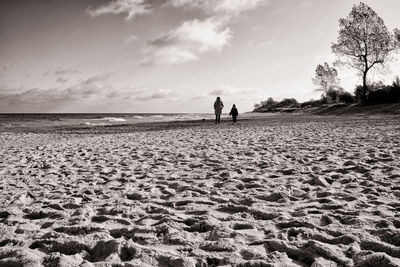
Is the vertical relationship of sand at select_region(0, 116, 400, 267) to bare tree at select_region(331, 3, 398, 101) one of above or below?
below

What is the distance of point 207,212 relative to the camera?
3.88m

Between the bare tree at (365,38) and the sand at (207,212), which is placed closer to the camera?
the sand at (207,212)

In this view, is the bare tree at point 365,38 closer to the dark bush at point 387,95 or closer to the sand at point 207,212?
the dark bush at point 387,95

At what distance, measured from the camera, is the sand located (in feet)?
8.96

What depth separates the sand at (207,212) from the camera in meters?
2.73

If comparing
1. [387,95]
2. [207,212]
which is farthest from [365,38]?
[207,212]

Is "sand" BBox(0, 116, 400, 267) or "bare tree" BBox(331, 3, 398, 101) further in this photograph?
"bare tree" BBox(331, 3, 398, 101)

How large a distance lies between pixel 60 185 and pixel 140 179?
Result: 141cm

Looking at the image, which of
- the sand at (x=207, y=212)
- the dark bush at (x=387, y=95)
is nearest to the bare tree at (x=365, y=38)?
the dark bush at (x=387, y=95)

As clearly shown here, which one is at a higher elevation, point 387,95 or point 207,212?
point 387,95

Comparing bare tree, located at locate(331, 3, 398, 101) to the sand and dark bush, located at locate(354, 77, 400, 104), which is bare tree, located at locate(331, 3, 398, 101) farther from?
the sand

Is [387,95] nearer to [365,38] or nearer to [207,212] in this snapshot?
[365,38]

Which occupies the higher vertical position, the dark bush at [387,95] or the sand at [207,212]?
the dark bush at [387,95]

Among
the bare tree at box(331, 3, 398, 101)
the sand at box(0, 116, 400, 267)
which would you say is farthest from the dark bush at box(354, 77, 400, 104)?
the sand at box(0, 116, 400, 267)
